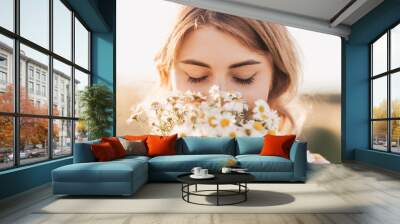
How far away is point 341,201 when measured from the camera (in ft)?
14.4

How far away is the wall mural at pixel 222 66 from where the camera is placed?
8578mm

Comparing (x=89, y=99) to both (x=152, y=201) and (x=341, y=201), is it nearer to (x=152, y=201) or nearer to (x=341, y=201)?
(x=152, y=201)

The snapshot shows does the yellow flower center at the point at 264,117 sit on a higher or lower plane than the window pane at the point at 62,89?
lower

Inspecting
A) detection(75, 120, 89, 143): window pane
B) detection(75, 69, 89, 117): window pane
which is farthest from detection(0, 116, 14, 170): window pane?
detection(75, 69, 89, 117): window pane

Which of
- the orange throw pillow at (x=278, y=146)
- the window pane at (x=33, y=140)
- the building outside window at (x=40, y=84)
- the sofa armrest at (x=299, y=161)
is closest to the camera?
the building outside window at (x=40, y=84)

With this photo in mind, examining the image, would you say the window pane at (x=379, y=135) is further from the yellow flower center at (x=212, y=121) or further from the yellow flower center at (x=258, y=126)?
the yellow flower center at (x=212, y=121)

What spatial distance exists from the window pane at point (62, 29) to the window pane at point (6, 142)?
74.1 inches

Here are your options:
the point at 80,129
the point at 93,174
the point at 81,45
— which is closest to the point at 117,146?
the point at 93,174

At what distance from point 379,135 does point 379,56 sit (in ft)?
5.63

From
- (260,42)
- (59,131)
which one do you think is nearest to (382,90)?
(260,42)

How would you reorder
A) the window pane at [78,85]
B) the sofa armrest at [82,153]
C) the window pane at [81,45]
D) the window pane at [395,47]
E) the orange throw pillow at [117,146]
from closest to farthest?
the sofa armrest at [82,153] < the orange throw pillow at [117,146] < the window pane at [78,85] < the window pane at [81,45] < the window pane at [395,47]

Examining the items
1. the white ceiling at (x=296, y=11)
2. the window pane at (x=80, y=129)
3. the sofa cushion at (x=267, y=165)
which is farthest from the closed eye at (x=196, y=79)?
the sofa cushion at (x=267, y=165)

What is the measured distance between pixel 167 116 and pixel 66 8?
2.62 metres

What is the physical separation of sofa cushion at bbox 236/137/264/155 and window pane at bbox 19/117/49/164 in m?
3.13
